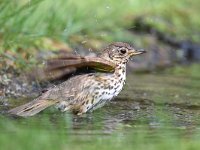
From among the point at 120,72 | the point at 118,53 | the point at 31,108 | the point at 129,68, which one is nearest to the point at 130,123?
the point at 31,108

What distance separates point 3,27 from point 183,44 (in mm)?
5969

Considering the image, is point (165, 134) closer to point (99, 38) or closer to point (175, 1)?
point (99, 38)

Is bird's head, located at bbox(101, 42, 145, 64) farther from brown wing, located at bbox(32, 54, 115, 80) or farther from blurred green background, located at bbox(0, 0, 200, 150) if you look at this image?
blurred green background, located at bbox(0, 0, 200, 150)

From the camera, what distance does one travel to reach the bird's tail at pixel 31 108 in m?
6.67

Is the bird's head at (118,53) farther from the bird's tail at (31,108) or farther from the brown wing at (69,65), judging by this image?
the bird's tail at (31,108)

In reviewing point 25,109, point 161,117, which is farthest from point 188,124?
point 25,109

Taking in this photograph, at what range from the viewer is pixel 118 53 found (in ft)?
26.0

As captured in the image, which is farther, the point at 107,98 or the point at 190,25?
the point at 190,25

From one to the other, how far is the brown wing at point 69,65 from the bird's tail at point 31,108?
550 mm

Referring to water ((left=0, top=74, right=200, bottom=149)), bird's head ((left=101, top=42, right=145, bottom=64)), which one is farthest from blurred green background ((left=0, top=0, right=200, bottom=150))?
bird's head ((left=101, top=42, right=145, bottom=64))

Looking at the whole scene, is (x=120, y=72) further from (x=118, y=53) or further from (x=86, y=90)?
(x=86, y=90)

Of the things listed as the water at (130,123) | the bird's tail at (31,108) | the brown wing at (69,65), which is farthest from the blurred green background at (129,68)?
the brown wing at (69,65)

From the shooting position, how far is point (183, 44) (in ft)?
44.7

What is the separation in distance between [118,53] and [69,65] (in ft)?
1.92
